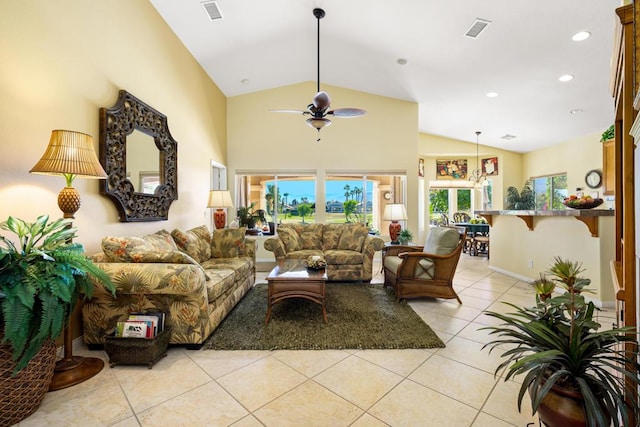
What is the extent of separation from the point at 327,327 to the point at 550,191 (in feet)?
25.9

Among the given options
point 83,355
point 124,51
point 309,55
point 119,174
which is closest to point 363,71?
point 309,55

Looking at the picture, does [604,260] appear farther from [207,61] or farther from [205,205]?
[207,61]

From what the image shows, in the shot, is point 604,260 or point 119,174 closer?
point 119,174

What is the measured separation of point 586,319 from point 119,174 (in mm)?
3750

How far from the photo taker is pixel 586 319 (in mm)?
1218

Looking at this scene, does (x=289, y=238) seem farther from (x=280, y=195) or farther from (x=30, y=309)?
(x=30, y=309)

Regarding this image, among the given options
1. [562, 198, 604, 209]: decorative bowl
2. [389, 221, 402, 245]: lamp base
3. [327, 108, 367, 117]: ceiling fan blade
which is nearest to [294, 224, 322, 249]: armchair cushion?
[389, 221, 402, 245]: lamp base

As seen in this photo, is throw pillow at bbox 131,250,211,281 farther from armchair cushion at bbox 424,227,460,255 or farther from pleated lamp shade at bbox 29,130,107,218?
armchair cushion at bbox 424,227,460,255

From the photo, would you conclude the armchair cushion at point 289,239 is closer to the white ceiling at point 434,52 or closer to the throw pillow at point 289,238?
the throw pillow at point 289,238

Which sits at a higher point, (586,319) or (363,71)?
(363,71)

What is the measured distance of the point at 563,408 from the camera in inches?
44.0

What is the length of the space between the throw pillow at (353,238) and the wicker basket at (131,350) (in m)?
3.24

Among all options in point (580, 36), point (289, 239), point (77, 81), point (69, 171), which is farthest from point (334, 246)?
point (580, 36)

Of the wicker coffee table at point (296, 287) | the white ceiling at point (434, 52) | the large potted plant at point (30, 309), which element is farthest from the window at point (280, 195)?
the large potted plant at point (30, 309)
